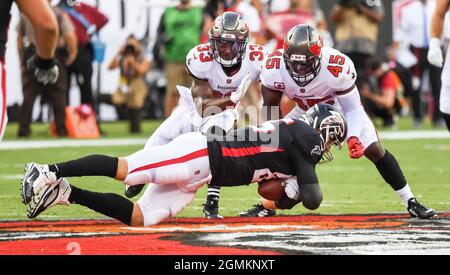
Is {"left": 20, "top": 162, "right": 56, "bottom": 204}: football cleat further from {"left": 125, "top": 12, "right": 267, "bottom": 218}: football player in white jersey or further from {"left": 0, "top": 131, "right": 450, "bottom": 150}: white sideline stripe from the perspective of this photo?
{"left": 0, "top": 131, "right": 450, "bottom": 150}: white sideline stripe

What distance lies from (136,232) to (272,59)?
194 centimetres

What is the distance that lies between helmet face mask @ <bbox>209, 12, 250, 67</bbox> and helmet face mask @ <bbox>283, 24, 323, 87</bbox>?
585mm

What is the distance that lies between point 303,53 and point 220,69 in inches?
41.7

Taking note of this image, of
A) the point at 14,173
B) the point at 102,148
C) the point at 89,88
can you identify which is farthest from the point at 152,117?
the point at 14,173

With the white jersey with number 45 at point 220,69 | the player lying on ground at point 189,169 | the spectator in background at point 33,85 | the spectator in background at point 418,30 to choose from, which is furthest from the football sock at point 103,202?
the spectator in background at point 418,30

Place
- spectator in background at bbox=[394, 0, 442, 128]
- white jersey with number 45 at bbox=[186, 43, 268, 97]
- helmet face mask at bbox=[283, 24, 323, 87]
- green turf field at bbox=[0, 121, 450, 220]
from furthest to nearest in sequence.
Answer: spectator in background at bbox=[394, 0, 442, 128] < white jersey with number 45 at bbox=[186, 43, 268, 97] < green turf field at bbox=[0, 121, 450, 220] < helmet face mask at bbox=[283, 24, 323, 87]

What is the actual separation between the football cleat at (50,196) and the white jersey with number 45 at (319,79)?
2.01 metres

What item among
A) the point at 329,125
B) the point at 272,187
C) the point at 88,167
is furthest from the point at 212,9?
the point at 88,167

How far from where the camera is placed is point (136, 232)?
19.5ft

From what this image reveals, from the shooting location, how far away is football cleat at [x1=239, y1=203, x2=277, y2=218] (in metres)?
7.02

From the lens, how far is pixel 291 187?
19.9ft

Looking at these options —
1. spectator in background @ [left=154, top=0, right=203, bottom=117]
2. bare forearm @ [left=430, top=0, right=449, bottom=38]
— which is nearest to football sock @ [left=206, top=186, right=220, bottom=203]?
bare forearm @ [left=430, top=0, right=449, bottom=38]

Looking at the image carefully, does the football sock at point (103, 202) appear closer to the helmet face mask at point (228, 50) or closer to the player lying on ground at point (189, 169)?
the player lying on ground at point (189, 169)
